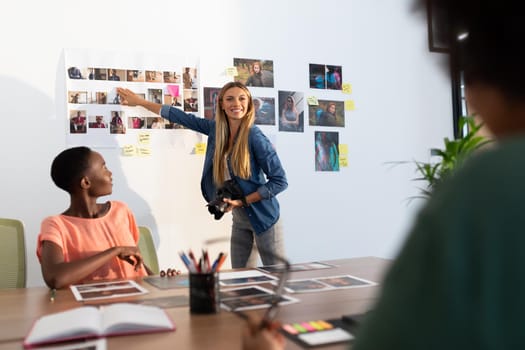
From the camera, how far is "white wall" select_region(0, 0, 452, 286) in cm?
271

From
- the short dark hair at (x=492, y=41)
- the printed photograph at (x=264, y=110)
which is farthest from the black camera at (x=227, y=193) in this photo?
the short dark hair at (x=492, y=41)

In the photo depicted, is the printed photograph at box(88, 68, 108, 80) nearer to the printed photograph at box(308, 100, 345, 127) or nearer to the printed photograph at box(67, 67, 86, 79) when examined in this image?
the printed photograph at box(67, 67, 86, 79)

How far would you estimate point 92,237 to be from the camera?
1.81 metres

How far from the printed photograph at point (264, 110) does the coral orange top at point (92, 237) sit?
145cm

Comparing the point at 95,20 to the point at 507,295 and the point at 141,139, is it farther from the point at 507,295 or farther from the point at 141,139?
the point at 507,295

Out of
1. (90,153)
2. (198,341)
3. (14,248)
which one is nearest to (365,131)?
(90,153)

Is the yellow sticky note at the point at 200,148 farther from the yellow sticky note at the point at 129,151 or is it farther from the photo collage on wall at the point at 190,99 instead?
the yellow sticky note at the point at 129,151

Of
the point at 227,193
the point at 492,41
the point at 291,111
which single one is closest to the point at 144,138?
the point at 227,193

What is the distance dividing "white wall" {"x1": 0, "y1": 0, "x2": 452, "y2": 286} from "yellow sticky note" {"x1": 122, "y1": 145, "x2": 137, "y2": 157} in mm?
39

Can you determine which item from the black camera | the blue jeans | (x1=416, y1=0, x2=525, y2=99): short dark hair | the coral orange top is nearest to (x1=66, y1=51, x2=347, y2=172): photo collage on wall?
the black camera

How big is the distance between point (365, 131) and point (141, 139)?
151 cm

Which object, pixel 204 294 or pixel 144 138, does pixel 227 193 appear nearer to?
pixel 144 138

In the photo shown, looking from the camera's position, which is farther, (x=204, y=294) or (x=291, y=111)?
(x=291, y=111)

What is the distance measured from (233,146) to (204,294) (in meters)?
1.70
